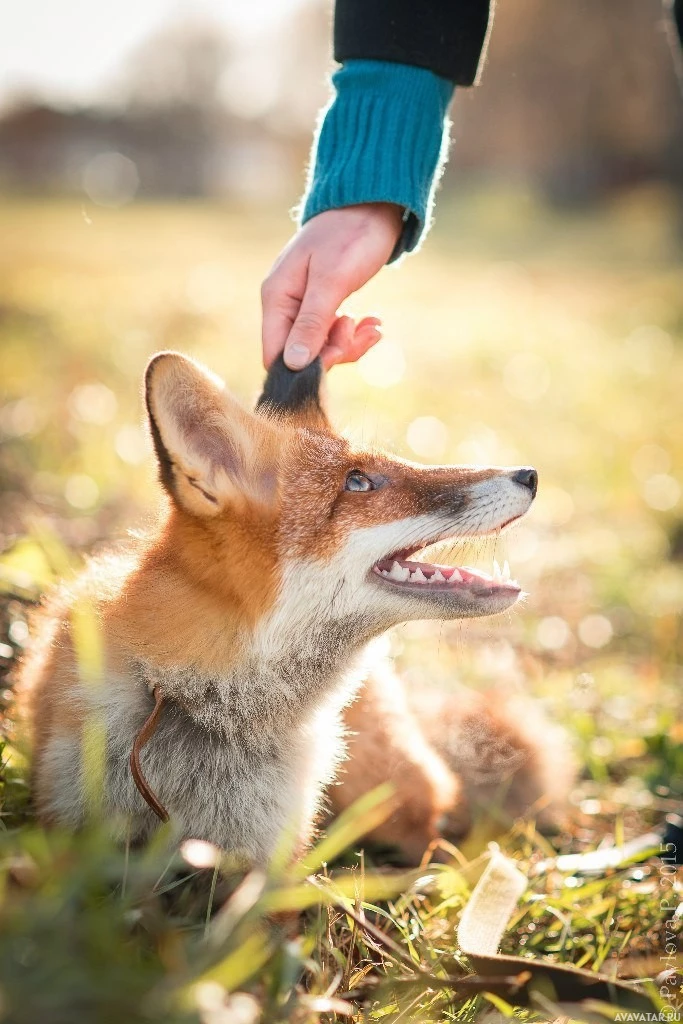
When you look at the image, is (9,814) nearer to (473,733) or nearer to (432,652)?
(473,733)

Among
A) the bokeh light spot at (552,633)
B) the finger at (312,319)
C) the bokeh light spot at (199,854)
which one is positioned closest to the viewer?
the bokeh light spot at (199,854)

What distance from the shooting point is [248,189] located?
3638 cm

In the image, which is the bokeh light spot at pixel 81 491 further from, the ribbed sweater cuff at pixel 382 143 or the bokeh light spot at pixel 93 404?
the ribbed sweater cuff at pixel 382 143

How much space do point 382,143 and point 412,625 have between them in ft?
9.96

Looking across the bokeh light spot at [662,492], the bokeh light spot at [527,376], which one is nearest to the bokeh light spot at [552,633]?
the bokeh light spot at [662,492]

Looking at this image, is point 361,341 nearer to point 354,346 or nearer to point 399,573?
point 354,346

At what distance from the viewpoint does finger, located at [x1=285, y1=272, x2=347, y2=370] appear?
9.86ft

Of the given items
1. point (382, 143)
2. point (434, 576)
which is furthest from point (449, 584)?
point (382, 143)

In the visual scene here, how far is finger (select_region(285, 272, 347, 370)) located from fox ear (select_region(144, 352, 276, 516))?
1.21 ft

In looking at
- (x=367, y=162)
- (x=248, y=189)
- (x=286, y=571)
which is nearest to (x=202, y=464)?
(x=286, y=571)

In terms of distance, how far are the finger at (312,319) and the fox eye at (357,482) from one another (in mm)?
504

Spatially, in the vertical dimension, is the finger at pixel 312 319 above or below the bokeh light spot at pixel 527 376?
above

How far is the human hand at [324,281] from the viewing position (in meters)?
3.03

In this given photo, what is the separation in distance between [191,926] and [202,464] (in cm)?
120
